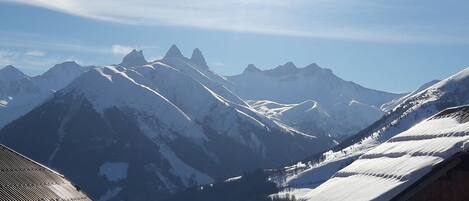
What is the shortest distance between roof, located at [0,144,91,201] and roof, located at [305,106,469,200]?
10.8 m

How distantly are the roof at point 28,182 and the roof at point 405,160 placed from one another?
1082 centimetres

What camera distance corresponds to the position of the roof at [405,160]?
27125 mm

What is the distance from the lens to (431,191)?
24.1 m

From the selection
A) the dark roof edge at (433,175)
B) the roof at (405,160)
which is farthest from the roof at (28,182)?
the dark roof edge at (433,175)

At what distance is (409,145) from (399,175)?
680cm

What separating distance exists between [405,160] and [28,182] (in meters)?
15.2

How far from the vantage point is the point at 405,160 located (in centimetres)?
3088

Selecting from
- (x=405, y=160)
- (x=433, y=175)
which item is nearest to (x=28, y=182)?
(x=433, y=175)

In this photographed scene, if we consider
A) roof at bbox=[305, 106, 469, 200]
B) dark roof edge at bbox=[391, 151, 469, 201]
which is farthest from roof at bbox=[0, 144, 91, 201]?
dark roof edge at bbox=[391, 151, 469, 201]

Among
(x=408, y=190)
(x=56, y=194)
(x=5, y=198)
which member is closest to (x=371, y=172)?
(x=408, y=190)

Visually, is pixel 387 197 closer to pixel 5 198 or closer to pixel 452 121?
pixel 452 121

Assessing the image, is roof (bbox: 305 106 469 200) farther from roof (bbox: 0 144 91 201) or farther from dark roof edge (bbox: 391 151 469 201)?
roof (bbox: 0 144 91 201)

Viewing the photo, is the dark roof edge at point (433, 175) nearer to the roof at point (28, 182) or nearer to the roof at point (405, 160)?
the roof at point (405, 160)

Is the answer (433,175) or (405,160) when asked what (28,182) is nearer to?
(433,175)
